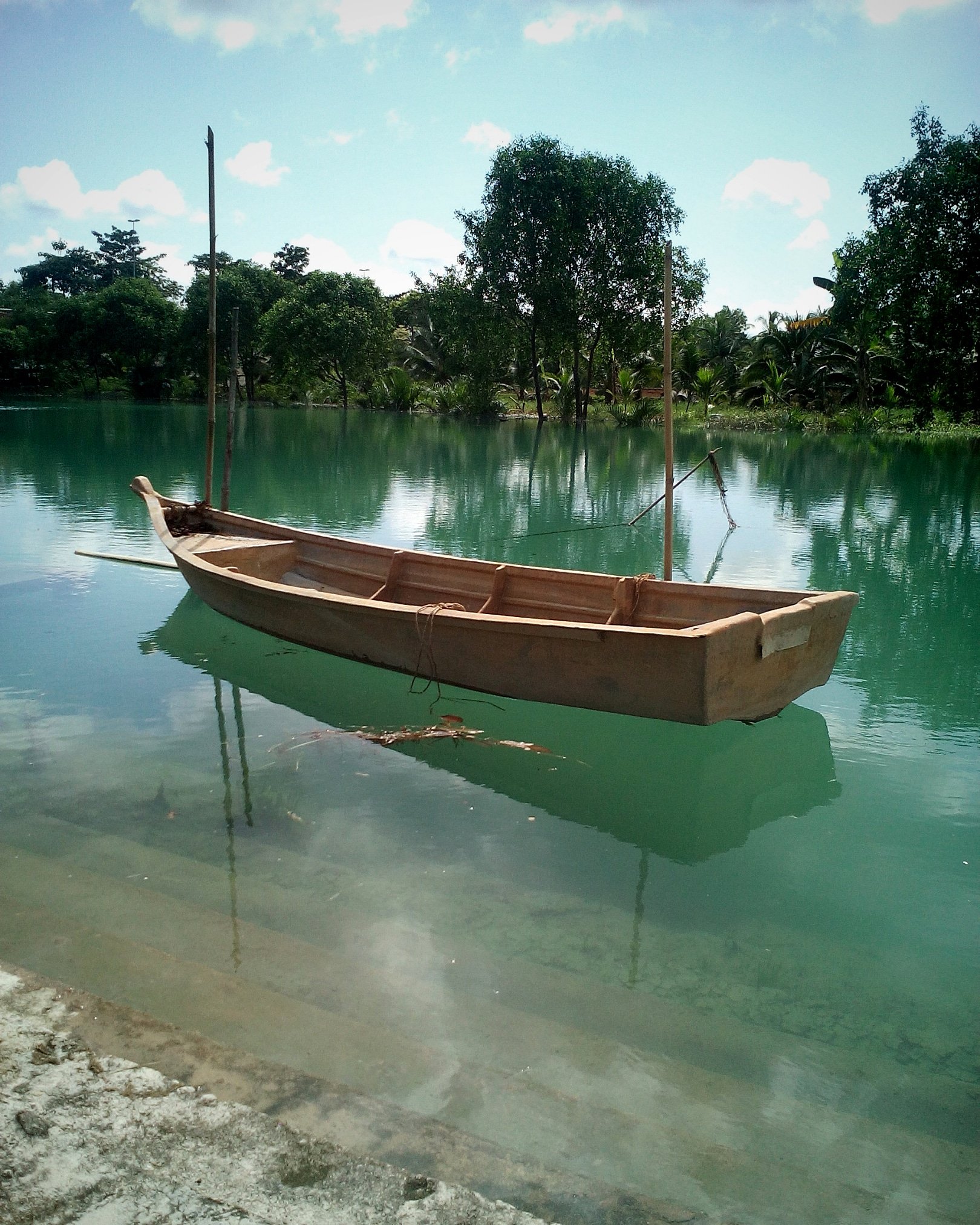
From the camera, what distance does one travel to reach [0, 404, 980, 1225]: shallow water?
2705 millimetres

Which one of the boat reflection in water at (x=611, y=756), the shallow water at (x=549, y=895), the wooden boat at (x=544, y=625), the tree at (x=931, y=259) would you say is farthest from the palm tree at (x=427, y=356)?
the boat reflection in water at (x=611, y=756)

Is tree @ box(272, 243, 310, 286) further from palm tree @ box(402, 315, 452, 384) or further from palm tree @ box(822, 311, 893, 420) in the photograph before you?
palm tree @ box(822, 311, 893, 420)

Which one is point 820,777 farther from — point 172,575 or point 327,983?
point 172,575

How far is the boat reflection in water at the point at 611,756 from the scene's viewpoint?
4.74m

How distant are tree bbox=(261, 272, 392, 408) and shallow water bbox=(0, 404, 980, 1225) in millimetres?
37419

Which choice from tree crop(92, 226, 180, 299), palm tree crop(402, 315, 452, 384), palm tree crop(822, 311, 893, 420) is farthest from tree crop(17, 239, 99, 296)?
palm tree crop(822, 311, 893, 420)

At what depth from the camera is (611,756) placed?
544 centimetres

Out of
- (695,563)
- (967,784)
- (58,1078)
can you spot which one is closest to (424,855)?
(58,1078)

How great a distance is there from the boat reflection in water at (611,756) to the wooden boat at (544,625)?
289 mm

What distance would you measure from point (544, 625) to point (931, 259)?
21.4m

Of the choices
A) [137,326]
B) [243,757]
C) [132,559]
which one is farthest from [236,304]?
[243,757]

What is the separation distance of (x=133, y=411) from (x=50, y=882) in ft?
131

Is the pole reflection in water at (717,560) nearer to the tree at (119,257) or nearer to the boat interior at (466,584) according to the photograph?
the boat interior at (466,584)

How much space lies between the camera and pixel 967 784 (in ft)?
17.1
